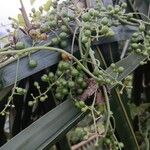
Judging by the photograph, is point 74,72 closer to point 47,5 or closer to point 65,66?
point 65,66

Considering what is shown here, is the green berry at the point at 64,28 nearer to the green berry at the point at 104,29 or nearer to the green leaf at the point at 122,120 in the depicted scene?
the green berry at the point at 104,29

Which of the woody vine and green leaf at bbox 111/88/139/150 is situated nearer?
the woody vine

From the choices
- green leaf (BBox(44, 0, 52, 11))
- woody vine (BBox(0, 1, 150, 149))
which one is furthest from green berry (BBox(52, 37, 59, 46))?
green leaf (BBox(44, 0, 52, 11))

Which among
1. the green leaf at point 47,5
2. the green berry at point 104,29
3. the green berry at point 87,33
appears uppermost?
the green leaf at point 47,5

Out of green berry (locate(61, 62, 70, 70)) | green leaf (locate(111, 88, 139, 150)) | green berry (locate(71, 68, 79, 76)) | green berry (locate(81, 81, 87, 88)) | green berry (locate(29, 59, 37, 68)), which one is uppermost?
green berry (locate(29, 59, 37, 68))

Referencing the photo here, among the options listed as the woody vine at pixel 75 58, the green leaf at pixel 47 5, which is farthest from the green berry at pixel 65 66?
the green leaf at pixel 47 5

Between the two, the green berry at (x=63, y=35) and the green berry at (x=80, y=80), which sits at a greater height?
the green berry at (x=63, y=35)

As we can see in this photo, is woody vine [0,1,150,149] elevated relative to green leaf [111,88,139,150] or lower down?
elevated

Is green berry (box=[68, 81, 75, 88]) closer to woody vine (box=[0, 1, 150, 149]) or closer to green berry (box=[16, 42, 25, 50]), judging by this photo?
woody vine (box=[0, 1, 150, 149])

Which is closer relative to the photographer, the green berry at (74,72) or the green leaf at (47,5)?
the green berry at (74,72)

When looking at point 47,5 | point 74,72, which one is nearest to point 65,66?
point 74,72

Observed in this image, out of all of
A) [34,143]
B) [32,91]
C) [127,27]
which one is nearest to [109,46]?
[127,27]

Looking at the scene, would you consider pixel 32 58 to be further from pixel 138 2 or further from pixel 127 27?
pixel 138 2
